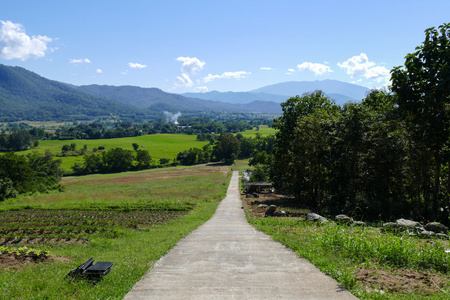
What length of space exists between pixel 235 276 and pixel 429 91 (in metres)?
15.9

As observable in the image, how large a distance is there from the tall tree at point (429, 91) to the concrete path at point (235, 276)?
12.1m

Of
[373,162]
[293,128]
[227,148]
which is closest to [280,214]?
[373,162]

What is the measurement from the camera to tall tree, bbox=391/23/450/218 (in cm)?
1623

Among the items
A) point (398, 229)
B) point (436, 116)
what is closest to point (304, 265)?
point (398, 229)

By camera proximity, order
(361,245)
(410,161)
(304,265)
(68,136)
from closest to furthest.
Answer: (304,265), (361,245), (410,161), (68,136)

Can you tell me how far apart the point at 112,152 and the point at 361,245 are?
105274 mm

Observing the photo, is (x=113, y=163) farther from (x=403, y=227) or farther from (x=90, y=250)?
(x=403, y=227)

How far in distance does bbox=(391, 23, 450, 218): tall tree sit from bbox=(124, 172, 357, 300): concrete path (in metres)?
12.1

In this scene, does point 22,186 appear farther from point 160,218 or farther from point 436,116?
point 436,116

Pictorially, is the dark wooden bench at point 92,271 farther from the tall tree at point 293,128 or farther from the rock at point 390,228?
the tall tree at point 293,128

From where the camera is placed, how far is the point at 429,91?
17.2m

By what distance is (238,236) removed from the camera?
14484 millimetres

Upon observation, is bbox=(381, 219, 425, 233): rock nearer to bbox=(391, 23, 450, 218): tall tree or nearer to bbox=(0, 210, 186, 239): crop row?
bbox=(391, 23, 450, 218): tall tree

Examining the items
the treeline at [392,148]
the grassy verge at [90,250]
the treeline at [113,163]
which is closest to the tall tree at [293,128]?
the treeline at [392,148]
